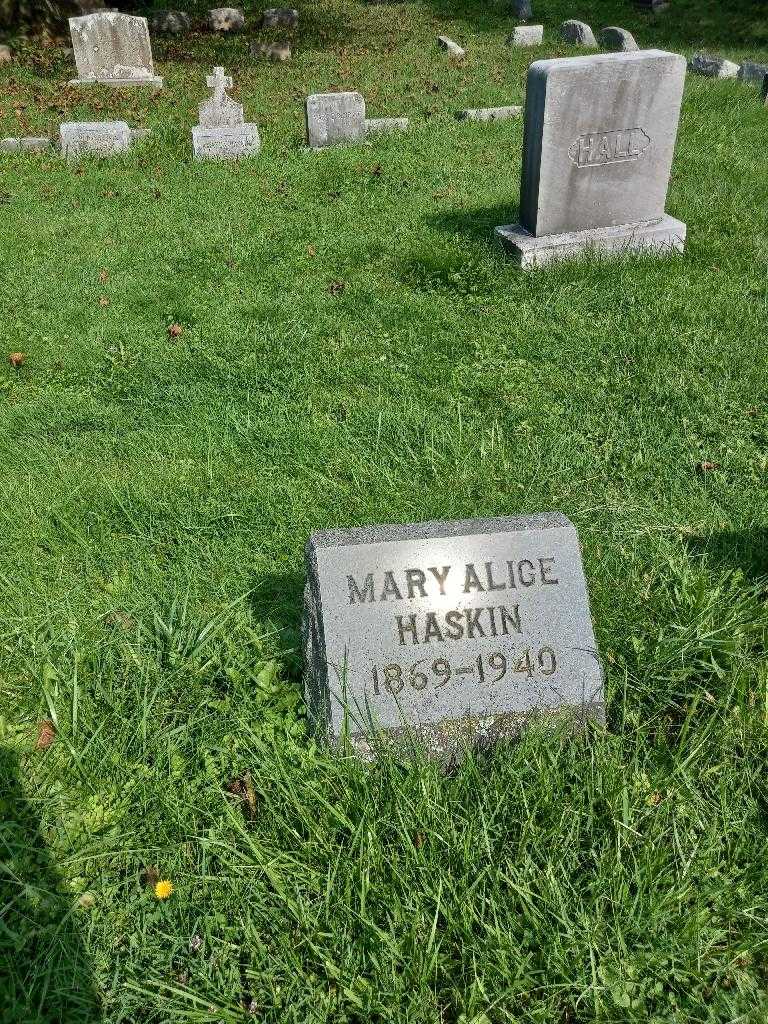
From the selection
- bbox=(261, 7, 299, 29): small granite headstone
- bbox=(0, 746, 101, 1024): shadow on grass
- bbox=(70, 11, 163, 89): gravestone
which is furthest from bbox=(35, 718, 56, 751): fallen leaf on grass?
bbox=(261, 7, 299, 29): small granite headstone

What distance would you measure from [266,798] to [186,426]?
2.59 meters

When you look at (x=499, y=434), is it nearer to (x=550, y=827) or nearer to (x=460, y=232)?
(x=550, y=827)

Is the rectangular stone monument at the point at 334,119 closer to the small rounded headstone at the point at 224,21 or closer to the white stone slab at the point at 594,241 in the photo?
the white stone slab at the point at 594,241

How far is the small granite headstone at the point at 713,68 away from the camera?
1148 centimetres

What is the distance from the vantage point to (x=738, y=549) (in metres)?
3.35

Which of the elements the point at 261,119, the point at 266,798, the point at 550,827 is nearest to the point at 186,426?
the point at 266,798

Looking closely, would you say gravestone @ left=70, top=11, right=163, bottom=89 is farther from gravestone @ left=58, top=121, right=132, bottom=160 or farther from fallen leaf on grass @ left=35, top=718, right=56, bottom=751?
fallen leaf on grass @ left=35, top=718, right=56, bottom=751

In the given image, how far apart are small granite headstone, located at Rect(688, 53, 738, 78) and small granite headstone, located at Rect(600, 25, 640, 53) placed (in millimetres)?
1373

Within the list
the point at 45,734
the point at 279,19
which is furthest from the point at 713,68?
the point at 45,734

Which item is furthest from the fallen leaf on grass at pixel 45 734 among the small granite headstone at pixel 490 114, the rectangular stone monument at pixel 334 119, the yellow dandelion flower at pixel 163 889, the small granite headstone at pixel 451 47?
the small granite headstone at pixel 451 47

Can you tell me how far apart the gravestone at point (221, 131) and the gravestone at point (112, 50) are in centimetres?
368

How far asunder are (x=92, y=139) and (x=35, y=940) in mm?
8873

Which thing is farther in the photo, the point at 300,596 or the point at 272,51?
the point at 272,51

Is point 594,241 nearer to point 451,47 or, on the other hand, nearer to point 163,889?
point 163,889
